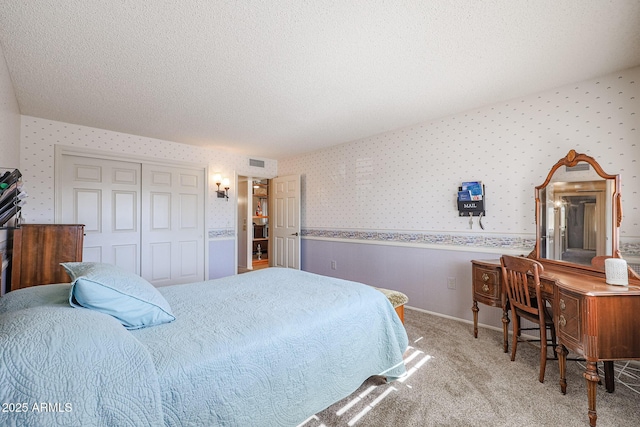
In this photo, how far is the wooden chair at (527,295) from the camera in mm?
2027

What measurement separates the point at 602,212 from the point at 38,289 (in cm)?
391

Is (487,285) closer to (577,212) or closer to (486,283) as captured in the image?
(486,283)

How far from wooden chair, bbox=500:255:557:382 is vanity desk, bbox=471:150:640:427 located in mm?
93

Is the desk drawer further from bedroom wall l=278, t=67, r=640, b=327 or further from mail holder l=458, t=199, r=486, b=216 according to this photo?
mail holder l=458, t=199, r=486, b=216

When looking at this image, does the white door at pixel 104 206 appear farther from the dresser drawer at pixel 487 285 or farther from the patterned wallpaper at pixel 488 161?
the dresser drawer at pixel 487 285

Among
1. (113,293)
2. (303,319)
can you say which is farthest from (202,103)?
(303,319)

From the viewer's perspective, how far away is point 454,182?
3.26 meters

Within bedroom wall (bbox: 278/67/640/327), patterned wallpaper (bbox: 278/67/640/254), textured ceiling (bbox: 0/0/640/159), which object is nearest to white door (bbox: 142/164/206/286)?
textured ceiling (bbox: 0/0/640/159)

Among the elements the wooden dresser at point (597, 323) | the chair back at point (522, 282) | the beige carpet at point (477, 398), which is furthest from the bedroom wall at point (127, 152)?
the wooden dresser at point (597, 323)

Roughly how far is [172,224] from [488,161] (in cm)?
438

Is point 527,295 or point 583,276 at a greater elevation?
point 583,276

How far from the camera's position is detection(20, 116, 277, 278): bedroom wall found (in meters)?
3.21

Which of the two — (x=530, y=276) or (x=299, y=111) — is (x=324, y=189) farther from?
(x=530, y=276)

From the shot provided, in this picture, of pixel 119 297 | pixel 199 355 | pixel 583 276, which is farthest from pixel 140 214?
pixel 583 276
